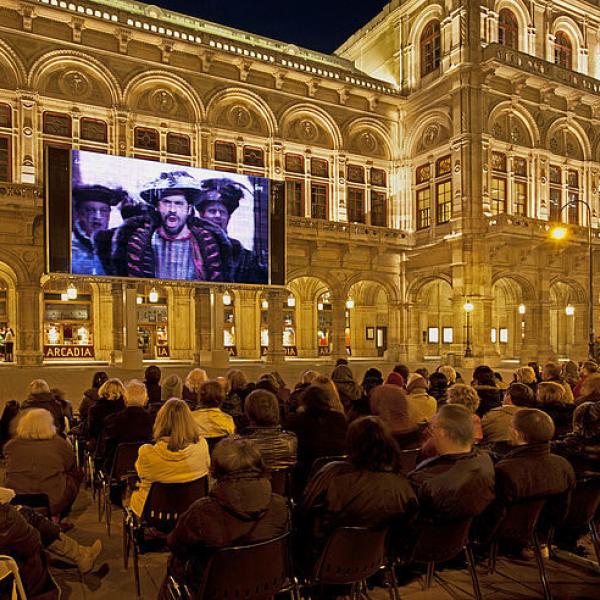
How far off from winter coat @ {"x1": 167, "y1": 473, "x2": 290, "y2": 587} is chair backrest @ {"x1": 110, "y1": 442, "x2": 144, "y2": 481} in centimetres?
245

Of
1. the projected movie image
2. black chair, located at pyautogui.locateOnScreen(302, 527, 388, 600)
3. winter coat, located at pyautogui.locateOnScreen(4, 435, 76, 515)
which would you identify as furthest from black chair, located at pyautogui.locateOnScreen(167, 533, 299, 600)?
the projected movie image

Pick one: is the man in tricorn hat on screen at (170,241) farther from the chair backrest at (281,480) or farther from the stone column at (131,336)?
the chair backrest at (281,480)

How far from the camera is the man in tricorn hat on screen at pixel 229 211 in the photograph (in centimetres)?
1962

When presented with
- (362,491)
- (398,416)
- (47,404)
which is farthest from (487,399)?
(47,404)

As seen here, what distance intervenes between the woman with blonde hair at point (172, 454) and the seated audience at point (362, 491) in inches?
47.0

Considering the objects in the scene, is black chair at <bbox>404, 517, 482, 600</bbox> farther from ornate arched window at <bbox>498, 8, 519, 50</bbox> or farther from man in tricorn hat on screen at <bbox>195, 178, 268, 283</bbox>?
ornate arched window at <bbox>498, 8, 519, 50</bbox>

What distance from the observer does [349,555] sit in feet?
11.0

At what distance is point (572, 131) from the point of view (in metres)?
29.0

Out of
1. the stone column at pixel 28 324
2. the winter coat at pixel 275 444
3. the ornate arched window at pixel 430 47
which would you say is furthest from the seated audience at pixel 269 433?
the ornate arched window at pixel 430 47

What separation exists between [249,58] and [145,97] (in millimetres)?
4844

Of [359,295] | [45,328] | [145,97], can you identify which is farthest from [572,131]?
[45,328]

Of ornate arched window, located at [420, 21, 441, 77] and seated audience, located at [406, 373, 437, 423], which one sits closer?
seated audience, located at [406, 373, 437, 423]

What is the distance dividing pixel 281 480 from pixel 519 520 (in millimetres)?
1954

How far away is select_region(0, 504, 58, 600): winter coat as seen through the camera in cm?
306
